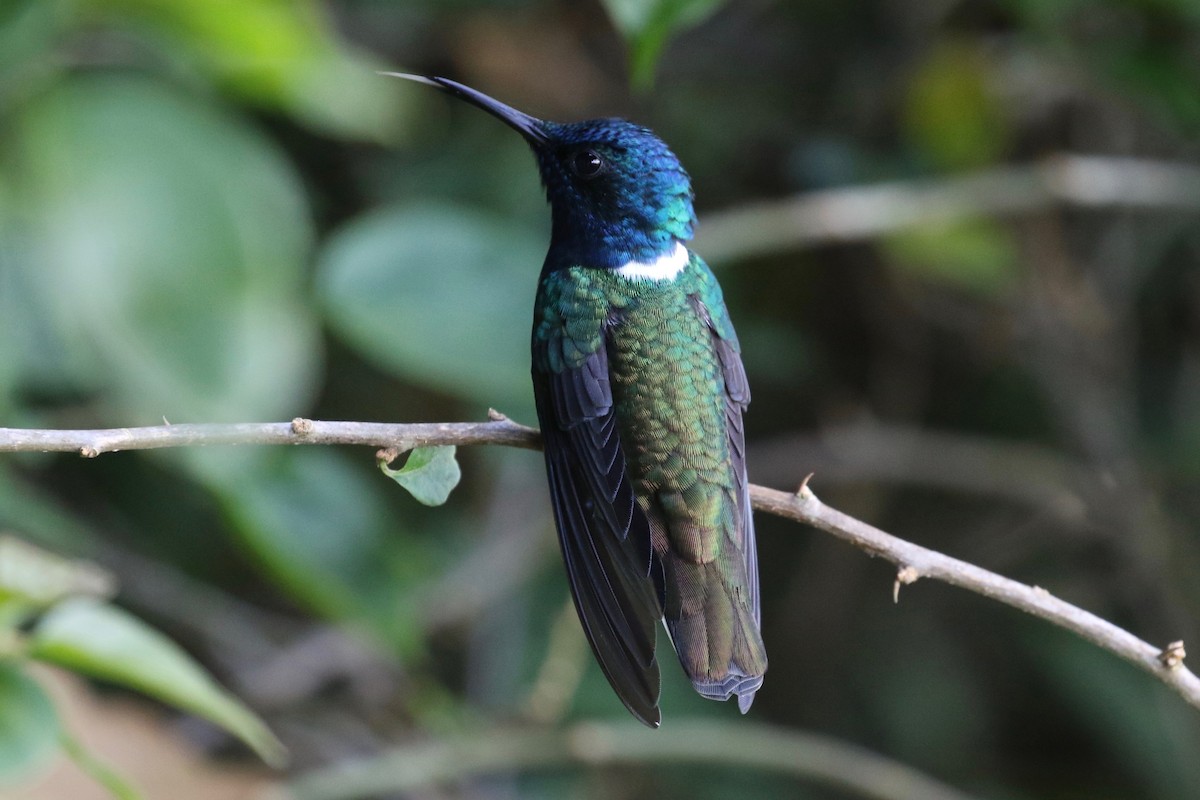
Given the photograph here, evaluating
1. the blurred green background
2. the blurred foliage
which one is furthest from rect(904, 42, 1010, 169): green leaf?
the blurred foliage

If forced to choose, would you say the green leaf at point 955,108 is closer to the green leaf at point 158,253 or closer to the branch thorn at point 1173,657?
the green leaf at point 158,253

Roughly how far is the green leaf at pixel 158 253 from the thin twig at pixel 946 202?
109cm

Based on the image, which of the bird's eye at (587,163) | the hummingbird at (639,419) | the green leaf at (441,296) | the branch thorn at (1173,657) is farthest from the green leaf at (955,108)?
the branch thorn at (1173,657)

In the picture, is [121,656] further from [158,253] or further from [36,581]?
[158,253]

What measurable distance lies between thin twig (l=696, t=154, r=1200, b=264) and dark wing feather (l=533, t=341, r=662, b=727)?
1270 millimetres

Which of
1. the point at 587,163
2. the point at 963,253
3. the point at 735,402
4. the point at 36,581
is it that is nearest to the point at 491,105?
the point at 587,163

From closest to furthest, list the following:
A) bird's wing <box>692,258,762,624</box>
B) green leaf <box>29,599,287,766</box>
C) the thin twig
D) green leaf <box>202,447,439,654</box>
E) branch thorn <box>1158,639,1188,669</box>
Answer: branch thorn <box>1158,639,1188,669</box>, green leaf <box>29,599,287,766</box>, bird's wing <box>692,258,762,624</box>, green leaf <box>202,447,439,654</box>, the thin twig

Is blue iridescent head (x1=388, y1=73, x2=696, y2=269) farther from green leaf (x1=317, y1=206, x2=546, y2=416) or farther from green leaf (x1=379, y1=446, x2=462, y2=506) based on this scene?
green leaf (x1=379, y1=446, x2=462, y2=506)

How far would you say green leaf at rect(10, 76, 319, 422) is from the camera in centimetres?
250

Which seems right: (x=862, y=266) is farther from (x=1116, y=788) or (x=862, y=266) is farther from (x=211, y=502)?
(x=211, y=502)

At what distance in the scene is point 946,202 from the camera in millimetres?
3303

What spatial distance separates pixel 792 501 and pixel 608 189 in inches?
32.4

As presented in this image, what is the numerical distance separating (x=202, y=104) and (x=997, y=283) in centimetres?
220

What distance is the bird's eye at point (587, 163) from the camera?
7.45 feet
